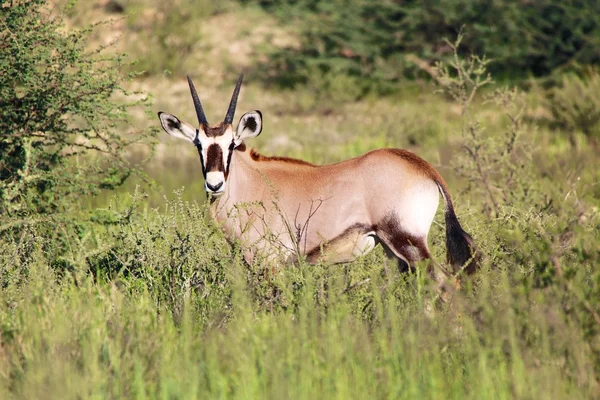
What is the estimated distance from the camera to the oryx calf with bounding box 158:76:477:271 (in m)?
6.24

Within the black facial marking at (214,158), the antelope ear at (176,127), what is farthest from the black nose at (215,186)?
the antelope ear at (176,127)

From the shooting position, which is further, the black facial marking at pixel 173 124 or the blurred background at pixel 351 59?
the blurred background at pixel 351 59

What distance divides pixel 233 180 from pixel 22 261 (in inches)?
61.9

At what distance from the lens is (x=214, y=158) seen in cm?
636

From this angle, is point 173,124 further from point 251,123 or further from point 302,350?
point 302,350

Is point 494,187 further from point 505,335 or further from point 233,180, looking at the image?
point 505,335

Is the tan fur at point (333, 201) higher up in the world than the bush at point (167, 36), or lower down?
higher up

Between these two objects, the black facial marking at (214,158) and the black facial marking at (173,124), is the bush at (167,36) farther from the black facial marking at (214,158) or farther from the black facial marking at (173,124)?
the black facial marking at (214,158)

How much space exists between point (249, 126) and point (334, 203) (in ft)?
2.99

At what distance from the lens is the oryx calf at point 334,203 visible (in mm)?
6238

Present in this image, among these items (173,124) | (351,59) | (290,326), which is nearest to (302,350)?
(290,326)

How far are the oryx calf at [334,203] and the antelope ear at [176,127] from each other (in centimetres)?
4

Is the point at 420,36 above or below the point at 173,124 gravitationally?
below

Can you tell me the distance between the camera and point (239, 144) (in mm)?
6734
